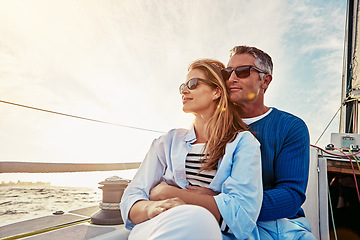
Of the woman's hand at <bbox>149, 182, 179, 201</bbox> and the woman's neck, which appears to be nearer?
the woman's hand at <bbox>149, 182, 179, 201</bbox>

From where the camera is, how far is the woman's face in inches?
53.8

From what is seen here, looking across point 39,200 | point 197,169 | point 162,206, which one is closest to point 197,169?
point 197,169

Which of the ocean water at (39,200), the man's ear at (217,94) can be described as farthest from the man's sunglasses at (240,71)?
the ocean water at (39,200)

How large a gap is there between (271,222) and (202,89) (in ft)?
2.23

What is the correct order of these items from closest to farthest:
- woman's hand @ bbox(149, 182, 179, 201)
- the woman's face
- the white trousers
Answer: the white trousers
woman's hand @ bbox(149, 182, 179, 201)
the woman's face

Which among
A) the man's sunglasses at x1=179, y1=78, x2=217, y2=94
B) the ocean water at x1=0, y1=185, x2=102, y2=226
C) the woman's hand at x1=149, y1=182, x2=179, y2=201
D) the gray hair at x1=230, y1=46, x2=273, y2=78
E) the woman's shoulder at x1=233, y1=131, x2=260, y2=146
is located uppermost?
the gray hair at x1=230, y1=46, x2=273, y2=78

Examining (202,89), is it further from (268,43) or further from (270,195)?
(268,43)

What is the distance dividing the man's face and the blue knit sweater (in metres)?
0.15

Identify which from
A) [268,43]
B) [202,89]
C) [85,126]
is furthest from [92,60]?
[202,89]

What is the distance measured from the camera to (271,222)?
1.20 m

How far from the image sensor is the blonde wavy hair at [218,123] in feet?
3.99

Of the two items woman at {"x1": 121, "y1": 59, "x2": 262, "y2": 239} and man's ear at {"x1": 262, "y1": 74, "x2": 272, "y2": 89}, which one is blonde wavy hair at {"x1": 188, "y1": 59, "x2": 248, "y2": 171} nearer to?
woman at {"x1": 121, "y1": 59, "x2": 262, "y2": 239}

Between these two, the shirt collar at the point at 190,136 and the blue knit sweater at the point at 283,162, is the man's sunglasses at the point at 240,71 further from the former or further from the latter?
the shirt collar at the point at 190,136

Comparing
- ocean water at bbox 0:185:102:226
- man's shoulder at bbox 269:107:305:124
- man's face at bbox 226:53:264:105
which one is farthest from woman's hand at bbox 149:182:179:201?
ocean water at bbox 0:185:102:226
